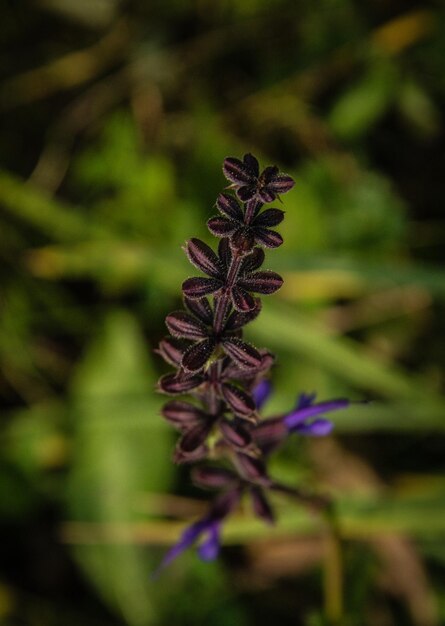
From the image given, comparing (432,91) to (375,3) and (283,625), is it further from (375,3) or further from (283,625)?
(283,625)

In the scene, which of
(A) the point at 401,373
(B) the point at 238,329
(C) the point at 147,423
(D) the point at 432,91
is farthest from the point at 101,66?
(B) the point at 238,329

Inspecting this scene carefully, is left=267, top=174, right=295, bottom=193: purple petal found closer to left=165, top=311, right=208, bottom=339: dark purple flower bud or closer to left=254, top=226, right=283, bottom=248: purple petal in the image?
left=254, top=226, right=283, bottom=248: purple petal

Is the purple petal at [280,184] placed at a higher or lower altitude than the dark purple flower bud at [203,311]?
higher

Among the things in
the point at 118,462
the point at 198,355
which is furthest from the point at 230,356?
the point at 118,462

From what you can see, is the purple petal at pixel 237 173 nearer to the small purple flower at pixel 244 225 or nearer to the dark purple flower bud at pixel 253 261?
the small purple flower at pixel 244 225

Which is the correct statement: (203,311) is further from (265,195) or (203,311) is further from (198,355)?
(265,195)

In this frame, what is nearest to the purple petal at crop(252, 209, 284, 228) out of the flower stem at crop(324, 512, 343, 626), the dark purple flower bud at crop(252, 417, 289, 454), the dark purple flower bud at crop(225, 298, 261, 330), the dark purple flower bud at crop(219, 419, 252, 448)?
the dark purple flower bud at crop(225, 298, 261, 330)

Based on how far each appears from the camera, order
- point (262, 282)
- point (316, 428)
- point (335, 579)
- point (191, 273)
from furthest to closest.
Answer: point (191, 273)
point (335, 579)
point (316, 428)
point (262, 282)

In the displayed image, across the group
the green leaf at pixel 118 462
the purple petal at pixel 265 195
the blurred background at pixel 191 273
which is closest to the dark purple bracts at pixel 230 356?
the purple petal at pixel 265 195
